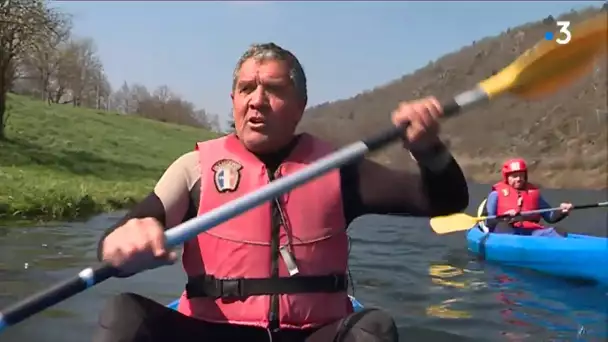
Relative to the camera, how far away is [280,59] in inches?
94.0

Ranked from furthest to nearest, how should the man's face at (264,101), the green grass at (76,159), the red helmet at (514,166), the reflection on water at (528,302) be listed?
the green grass at (76,159)
the red helmet at (514,166)
the reflection on water at (528,302)
the man's face at (264,101)

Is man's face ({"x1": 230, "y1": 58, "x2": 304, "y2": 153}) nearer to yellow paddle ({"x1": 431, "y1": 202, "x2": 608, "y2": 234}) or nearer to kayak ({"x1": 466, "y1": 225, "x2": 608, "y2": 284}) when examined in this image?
kayak ({"x1": 466, "y1": 225, "x2": 608, "y2": 284})

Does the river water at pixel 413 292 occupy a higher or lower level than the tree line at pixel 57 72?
lower

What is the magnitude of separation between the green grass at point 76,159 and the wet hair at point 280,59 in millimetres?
7448

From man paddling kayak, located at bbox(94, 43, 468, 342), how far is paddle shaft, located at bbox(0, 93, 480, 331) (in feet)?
0.25

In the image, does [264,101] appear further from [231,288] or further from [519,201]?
[519,201]

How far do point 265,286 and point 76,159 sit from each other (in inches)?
621

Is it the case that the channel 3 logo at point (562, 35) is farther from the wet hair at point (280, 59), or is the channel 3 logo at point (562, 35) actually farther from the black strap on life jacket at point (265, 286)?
the black strap on life jacket at point (265, 286)

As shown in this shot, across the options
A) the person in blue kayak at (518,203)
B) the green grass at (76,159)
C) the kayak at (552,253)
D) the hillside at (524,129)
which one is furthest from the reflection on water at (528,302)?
the hillside at (524,129)

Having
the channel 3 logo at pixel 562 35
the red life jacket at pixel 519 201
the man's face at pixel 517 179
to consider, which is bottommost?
the red life jacket at pixel 519 201

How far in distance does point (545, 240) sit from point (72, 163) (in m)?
11.6

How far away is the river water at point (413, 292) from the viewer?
437 centimetres

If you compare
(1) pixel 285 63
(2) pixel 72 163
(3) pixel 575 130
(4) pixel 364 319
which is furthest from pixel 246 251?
(3) pixel 575 130

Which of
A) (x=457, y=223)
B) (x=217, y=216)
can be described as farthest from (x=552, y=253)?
(x=217, y=216)
